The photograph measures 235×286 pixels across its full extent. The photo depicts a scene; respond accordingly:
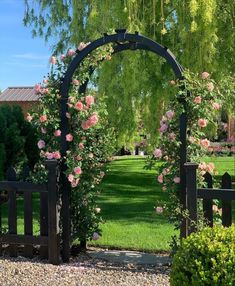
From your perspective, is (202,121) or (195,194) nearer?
(195,194)

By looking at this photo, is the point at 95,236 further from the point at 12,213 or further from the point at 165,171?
the point at 165,171

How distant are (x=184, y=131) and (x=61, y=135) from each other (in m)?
1.33

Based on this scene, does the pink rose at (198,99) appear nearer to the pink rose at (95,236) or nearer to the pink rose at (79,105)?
the pink rose at (79,105)

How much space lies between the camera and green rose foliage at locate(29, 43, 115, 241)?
16.9 feet

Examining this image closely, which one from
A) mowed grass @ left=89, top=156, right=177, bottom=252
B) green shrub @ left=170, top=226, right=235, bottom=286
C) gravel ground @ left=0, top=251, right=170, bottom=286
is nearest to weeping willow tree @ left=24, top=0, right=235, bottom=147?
mowed grass @ left=89, top=156, right=177, bottom=252

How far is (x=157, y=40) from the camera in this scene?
9.21 m

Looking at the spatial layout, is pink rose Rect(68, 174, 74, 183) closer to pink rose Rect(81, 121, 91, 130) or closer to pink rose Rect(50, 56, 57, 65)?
pink rose Rect(81, 121, 91, 130)

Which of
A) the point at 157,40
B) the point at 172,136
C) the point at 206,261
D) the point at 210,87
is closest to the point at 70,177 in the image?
the point at 172,136

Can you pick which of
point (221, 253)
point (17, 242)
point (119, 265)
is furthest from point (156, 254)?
point (221, 253)

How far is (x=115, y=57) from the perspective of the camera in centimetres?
892

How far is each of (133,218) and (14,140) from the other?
334cm

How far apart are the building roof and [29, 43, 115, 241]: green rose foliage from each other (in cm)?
3062

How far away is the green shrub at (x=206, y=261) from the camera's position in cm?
289

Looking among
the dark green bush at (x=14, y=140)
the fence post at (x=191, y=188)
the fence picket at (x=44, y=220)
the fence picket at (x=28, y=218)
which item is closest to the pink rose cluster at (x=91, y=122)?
the fence picket at (x=44, y=220)
